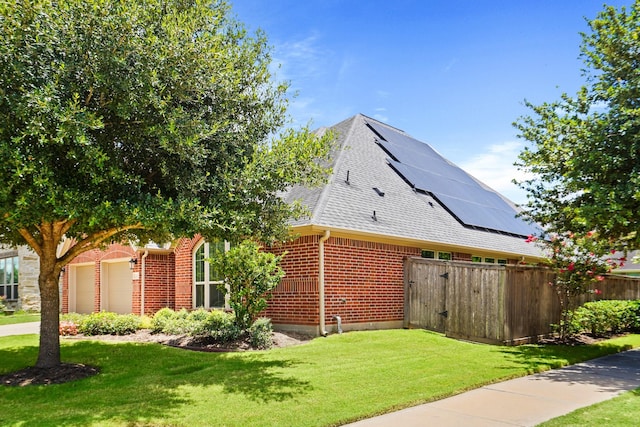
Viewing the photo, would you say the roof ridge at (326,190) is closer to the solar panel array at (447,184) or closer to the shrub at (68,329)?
the solar panel array at (447,184)

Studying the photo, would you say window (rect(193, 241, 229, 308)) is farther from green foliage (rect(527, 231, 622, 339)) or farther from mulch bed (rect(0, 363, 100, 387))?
green foliage (rect(527, 231, 622, 339))

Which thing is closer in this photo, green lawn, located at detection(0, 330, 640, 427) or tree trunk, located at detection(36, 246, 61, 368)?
green lawn, located at detection(0, 330, 640, 427)

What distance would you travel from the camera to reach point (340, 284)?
45.8 ft

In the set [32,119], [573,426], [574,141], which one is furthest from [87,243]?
[574,141]

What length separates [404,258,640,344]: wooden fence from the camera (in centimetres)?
1352

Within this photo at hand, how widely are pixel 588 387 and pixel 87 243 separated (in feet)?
31.6

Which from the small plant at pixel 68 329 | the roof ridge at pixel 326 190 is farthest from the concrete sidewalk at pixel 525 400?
the small plant at pixel 68 329

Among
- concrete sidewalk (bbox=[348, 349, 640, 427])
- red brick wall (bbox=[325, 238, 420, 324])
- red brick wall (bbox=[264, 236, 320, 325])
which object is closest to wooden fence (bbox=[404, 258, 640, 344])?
red brick wall (bbox=[325, 238, 420, 324])

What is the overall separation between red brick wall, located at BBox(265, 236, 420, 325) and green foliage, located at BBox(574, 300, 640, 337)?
5.77 m

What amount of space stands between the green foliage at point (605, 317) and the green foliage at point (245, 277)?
378 inches

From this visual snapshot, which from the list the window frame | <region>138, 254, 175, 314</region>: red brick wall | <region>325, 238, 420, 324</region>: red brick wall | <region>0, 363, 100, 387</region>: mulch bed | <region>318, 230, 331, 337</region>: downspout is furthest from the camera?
<region>138, 254, 175, 314</region>: red brick wall

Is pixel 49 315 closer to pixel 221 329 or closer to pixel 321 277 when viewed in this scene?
pixel 221 329

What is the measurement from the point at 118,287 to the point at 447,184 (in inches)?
571

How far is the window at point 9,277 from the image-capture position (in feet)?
94.7
